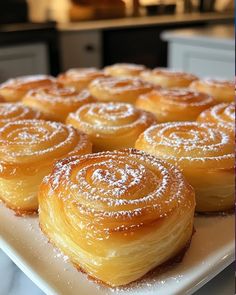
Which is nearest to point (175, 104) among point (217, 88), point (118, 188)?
point (217, 88)

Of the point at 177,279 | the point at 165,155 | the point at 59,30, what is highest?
the point at 59,30

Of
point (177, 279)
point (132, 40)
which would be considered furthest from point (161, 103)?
point (132, 40)

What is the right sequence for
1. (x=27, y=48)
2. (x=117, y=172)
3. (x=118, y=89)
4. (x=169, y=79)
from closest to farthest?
1. (x=117, y=172)
2. (x=118, y=89)
3. (x=169, y=79)
4. (x=27, y=48)

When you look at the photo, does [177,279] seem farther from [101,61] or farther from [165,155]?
[101,61]

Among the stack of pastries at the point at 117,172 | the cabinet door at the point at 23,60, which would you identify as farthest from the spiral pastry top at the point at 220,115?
the cabinet door at the point at 23,60

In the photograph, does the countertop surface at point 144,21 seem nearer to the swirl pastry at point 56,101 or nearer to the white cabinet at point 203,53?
the white cabinet at point 203,53

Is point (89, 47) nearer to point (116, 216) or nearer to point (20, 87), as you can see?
point (20, 87)

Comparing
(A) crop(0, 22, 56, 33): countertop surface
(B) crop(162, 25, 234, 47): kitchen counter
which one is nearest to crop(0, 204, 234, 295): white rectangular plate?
(B) crop(162, 25, 234, 47): kitchen counter
